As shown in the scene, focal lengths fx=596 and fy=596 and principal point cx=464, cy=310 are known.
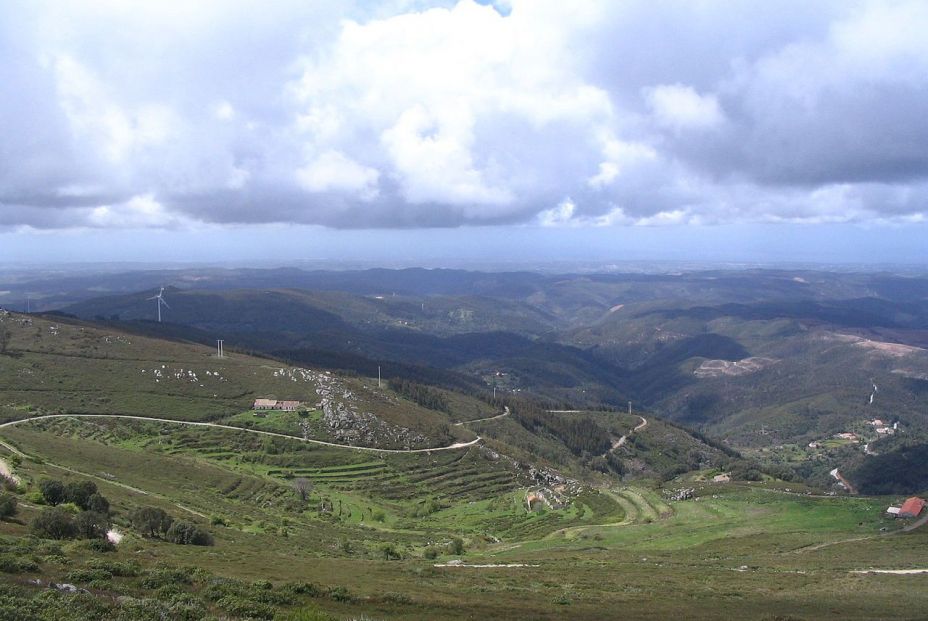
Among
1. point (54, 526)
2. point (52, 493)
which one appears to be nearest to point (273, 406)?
point (52, 493)

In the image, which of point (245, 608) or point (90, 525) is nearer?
point (245, 608)

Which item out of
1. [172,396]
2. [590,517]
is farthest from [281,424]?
[590,517]

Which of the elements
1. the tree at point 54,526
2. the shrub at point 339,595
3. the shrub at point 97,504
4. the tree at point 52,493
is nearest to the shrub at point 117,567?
the shrub at point 339,595

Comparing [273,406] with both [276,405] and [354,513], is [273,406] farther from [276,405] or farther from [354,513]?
[354,513]

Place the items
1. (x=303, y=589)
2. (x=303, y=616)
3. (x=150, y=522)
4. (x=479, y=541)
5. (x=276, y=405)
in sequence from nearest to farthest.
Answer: (x=303, y=616) → (x=303, y=589) → (x=150, y=522) → (x=479, y=541) → (x=276, y=405)

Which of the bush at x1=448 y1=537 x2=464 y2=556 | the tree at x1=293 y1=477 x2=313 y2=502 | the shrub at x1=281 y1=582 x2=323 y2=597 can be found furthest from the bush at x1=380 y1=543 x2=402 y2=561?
the tree at x1=293 y1=477 x2=313 y2=502

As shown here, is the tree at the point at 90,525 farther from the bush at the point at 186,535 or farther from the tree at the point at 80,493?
the tree at the point at 80,493
